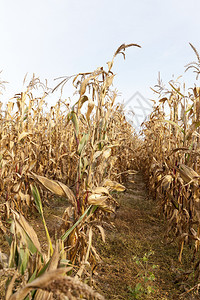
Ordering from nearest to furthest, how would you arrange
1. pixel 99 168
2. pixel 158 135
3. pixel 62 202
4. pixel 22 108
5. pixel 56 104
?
1. pixel 99 168
2. pixel 22 108
3. pixel 62 202
4. pixel 158 135
5. pixel 56 104

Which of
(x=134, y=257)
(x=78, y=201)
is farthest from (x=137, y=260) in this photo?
(x=78, y=201)

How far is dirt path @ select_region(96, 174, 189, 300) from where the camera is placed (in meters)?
1.88

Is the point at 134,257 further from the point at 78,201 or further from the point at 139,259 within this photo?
the point at 78,201

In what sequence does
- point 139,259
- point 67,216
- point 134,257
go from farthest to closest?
point 139,259, point 134,257, point 67,216

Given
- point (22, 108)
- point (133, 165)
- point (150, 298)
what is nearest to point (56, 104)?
point (22, 108)

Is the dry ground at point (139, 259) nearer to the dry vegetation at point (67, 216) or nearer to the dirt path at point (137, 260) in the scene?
the dirt path at point (137, 260)

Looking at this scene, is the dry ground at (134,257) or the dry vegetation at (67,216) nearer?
the dry vegetation at (67,216)

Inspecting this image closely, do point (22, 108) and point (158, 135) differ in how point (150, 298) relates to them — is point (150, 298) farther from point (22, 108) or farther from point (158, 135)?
point (158, 135)

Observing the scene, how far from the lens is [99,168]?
201cm

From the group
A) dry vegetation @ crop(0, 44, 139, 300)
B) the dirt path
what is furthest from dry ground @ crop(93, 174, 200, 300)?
dry vegetation @ crop(0, 44, 139, 300)

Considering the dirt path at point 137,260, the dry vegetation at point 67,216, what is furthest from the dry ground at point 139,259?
the dry vegetation at point 67,216

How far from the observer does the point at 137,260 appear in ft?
7.07

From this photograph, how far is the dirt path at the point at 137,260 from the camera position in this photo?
1883 millimetres

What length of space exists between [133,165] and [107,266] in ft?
15.6
